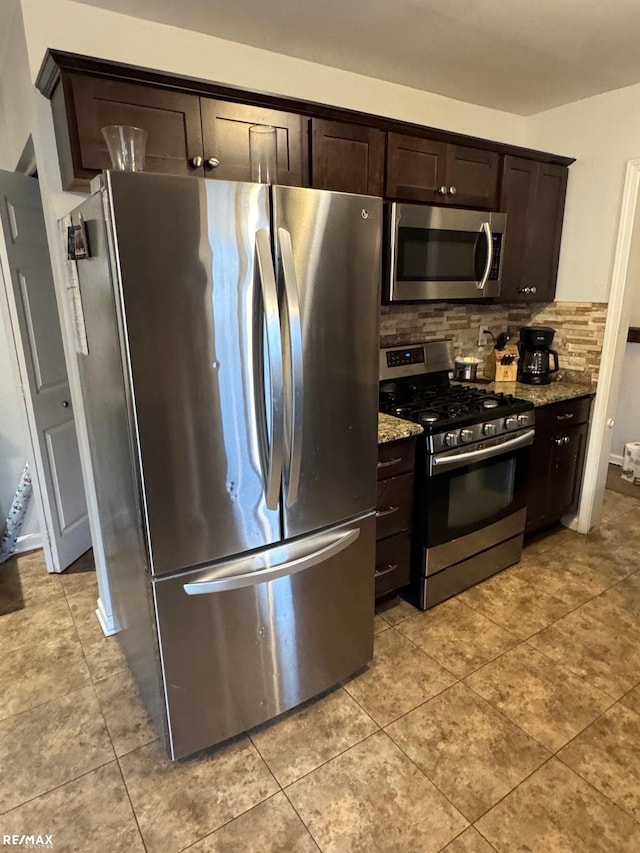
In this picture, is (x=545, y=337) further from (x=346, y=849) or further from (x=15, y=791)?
(x=15, y=791)

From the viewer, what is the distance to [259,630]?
1.76 meters

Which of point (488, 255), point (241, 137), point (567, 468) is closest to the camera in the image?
point (241, 137)

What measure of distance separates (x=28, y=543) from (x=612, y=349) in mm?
3696

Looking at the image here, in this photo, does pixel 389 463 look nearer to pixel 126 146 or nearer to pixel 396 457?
pixel 396 457

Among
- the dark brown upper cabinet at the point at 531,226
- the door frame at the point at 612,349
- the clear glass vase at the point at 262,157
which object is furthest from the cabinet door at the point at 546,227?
the clear glass vase at the point at 262,157

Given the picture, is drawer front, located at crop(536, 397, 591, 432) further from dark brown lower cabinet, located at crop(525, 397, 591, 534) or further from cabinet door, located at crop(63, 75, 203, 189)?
cabinet door, located at crop(63, 75, 203, 189)

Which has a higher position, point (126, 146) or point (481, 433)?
point (126, 146)

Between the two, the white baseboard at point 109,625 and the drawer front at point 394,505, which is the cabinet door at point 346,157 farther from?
the white baseboard at point 109,625

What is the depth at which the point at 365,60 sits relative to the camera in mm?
2357

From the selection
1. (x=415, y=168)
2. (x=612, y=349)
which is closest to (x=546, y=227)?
(x=612, y=349)

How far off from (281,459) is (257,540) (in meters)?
0.29

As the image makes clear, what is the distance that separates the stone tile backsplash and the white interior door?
1.83 m

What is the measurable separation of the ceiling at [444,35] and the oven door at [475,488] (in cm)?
175

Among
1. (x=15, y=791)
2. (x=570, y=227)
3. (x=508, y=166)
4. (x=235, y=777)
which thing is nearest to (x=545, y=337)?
(x=570, y=227)
